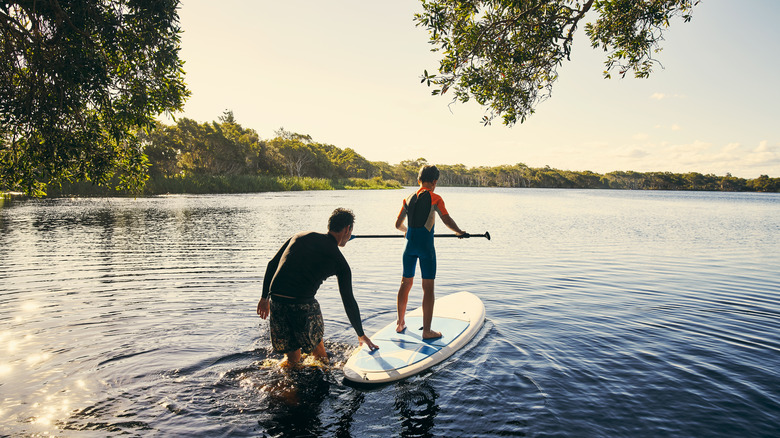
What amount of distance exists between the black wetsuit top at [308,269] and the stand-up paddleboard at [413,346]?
2.30 ft

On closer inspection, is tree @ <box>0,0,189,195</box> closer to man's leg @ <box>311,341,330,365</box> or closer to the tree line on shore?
man's leg @ <box>311,341,330,365</box>

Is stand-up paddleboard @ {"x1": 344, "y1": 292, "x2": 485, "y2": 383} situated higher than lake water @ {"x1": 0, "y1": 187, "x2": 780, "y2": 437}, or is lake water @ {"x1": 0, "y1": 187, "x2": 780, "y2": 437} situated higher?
stand-up paddleboard @ {"x1": 344, "y1": 292, "x2": 485, "y2": 383}

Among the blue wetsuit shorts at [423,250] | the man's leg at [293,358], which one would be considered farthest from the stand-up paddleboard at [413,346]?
the blue wetsuit shorts at [423,250]

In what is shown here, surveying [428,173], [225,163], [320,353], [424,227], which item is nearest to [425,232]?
[424,227]

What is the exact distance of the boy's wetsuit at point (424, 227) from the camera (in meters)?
5.77

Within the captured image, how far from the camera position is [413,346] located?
18.7 ft

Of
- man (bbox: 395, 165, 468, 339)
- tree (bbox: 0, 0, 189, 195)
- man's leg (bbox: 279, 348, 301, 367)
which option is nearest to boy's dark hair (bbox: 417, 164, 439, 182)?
man (bbox: 395, 165, 468, 339)

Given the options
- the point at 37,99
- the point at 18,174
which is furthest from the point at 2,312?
the point at 37,99

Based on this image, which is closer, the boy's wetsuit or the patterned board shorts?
the patterned board shorts

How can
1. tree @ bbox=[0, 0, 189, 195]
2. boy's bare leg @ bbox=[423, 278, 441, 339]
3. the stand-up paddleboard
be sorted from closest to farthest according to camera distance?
1. the stand-up paddleboard
2. boy's bare leg @ bbox=[423, 278, 441, 339]
3. tree @ bbox=[0, 0, 189, 195]

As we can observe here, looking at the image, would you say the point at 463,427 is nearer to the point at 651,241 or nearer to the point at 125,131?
the point at 125,131

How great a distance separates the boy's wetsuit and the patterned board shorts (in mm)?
1722

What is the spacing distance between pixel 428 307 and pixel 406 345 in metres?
0.64

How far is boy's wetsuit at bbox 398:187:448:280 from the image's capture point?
5.77 metres
